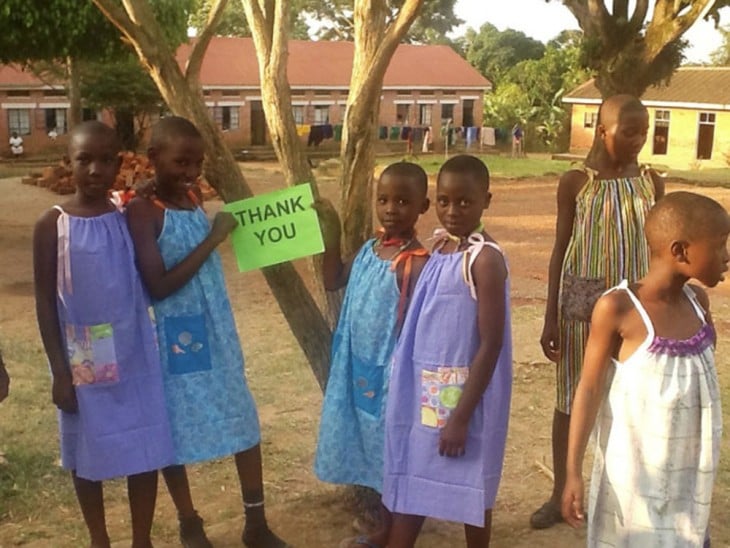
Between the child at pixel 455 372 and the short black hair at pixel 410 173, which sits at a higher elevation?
the short black hair at pixel 410 173

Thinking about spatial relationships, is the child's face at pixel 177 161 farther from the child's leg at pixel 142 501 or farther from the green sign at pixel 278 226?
the child's leg at pixel 142 501

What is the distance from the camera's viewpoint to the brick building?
26281 mm

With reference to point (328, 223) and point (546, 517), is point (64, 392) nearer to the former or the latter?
point (328, 223)

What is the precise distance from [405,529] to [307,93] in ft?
92.8

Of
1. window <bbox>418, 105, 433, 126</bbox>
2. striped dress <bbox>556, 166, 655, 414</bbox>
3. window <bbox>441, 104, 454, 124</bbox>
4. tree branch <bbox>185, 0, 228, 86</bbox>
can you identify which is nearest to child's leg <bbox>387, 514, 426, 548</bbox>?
striped dress <bbox>556, 166, 655, 414</bbox>

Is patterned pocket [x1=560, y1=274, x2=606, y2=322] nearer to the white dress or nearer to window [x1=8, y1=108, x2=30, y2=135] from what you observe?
the white dress

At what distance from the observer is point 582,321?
9.68ft

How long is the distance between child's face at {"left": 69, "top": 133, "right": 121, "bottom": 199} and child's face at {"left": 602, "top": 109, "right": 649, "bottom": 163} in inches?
59.4

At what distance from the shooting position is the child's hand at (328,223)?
2824 millimetres

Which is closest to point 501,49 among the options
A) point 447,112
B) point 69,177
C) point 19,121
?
point 447,112

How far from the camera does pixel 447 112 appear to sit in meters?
33.6

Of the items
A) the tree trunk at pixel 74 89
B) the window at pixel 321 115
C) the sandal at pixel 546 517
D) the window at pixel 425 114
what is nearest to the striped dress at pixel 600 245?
the sandal at pixel 546 517

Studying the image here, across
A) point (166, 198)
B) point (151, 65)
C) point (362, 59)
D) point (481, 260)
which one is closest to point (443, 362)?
point (481, 260)

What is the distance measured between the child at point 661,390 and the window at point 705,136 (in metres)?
28.5
